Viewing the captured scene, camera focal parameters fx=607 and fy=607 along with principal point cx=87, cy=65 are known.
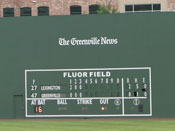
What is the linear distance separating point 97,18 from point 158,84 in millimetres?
4234

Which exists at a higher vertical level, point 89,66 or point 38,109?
point 89,66

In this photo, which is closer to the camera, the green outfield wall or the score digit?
the green outfield wall

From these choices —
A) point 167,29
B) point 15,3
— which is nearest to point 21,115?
point 167,29

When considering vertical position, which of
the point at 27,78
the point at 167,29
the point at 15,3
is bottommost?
the point at 27,78

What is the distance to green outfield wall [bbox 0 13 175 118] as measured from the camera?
1109 inches

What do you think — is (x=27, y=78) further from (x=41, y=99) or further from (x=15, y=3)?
(x=15, y=3)

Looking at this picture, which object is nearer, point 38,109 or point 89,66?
point 89,66

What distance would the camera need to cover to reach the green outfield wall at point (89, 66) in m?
28.2

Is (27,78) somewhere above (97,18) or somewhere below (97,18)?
below

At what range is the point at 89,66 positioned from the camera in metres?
28.6

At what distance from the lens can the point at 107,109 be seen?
93.4 ft

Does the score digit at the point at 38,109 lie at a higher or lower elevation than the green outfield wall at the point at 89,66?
lower

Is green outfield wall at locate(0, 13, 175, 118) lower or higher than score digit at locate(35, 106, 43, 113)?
higher

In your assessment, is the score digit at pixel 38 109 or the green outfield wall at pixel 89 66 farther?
the score digit at pixel 38 109
